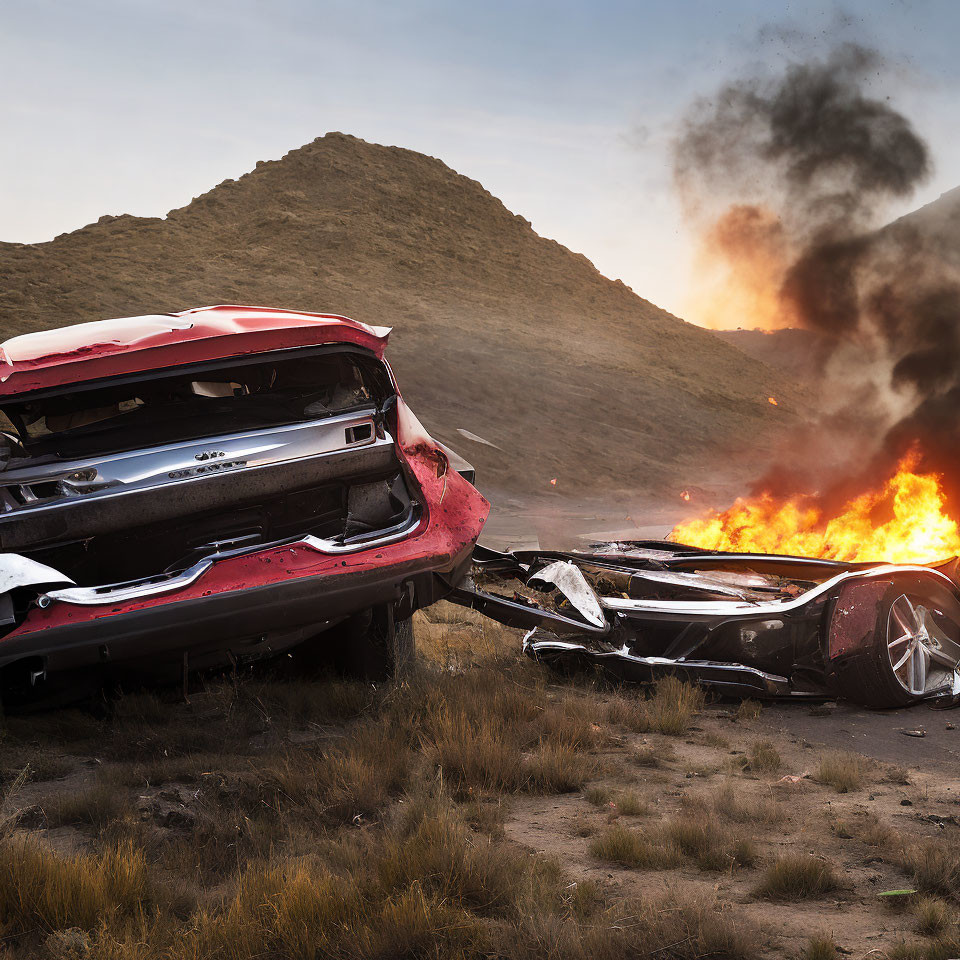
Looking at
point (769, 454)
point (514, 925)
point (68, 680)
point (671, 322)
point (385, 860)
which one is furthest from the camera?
point (671, 322)

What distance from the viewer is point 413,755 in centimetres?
434

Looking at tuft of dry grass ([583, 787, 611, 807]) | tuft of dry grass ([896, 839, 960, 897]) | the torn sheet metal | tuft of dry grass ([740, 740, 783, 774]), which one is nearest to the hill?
the torn sheet metal

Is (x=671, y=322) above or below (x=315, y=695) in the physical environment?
above

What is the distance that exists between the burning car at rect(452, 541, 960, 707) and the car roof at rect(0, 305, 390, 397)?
5.83 feet

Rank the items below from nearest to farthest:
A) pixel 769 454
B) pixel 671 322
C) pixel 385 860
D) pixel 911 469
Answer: pixel 385 860 → pixel 911 469 → pixel 769 454 → pixel 671 322

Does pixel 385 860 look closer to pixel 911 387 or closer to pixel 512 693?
pixel 512 693

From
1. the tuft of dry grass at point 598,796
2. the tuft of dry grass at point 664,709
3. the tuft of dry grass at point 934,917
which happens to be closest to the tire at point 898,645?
the tuft of dry grass at point 664,709

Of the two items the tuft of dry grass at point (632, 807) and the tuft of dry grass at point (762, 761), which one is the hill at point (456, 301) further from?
the tuft of dry grass at point (632, 807)

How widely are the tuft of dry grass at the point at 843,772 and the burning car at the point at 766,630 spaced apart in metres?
0.82

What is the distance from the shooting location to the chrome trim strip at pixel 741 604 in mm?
5230

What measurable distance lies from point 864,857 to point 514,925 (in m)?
1.43

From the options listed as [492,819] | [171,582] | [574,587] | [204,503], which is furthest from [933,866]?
[204,503]

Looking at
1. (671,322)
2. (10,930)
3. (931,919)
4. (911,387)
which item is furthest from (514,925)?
(671,322)

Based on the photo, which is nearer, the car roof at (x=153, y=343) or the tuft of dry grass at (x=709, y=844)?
the tuft of dry grass at (x=709, y=844)
